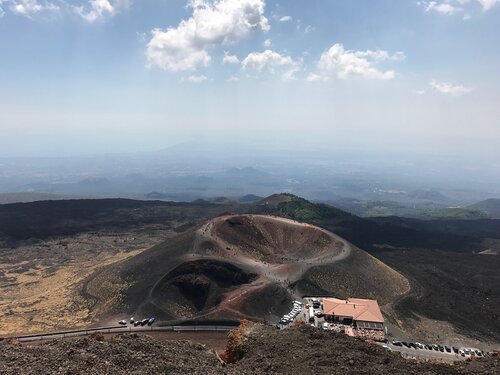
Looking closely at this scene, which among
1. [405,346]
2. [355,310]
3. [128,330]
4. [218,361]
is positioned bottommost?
[128,330]

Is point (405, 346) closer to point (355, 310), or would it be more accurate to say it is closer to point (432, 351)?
point (432, 351)

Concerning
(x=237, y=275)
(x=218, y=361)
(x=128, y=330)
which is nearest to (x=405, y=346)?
(x=237, y=275)

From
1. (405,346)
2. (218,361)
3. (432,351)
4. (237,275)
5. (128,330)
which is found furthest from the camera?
(237,275)

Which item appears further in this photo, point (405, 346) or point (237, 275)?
point (237, 275)

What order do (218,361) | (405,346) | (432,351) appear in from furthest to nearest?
(405,346)
(432,351)
(218,361)

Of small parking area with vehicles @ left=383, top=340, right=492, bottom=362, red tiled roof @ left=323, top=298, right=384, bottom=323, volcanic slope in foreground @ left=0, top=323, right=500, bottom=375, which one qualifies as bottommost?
small parking area with vehicles @ left=383, top=340, right=492, bottom=362

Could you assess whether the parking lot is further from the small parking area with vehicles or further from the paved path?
the paved path

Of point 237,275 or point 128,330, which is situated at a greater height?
point 237,275

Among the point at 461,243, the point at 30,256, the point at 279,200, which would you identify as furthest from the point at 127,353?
the point at 279,200

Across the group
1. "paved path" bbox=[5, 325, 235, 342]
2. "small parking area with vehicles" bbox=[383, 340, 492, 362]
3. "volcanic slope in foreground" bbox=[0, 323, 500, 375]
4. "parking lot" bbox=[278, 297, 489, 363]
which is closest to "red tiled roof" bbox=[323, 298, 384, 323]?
"parking lot" bbox=[278, 297, 489, 363]
